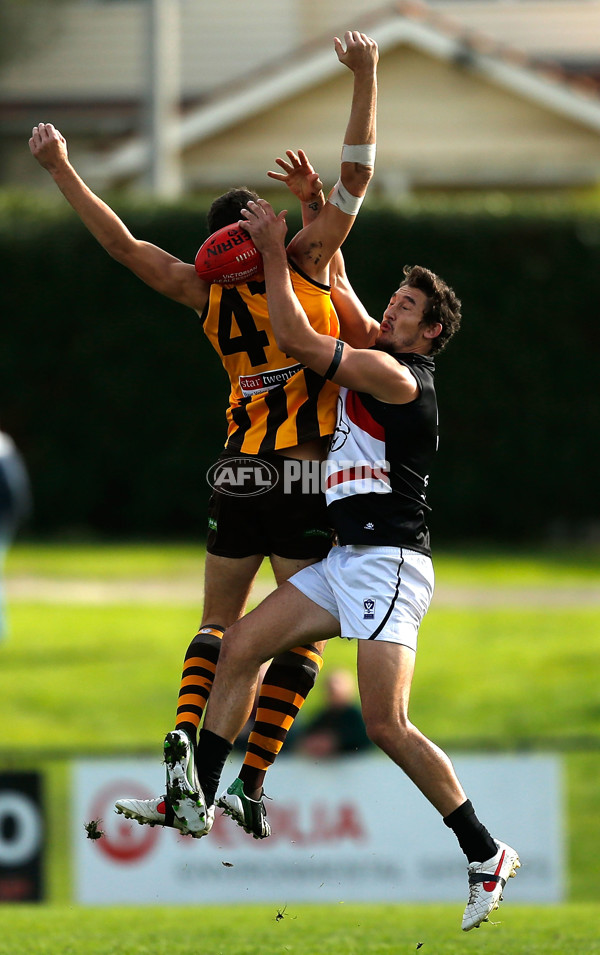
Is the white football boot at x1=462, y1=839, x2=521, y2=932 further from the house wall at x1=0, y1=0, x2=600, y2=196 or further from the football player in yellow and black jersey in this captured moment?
the house wall at x1=0, y1=0, x2=600, y2=196

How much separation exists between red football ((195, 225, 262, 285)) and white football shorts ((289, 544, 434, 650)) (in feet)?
3.95

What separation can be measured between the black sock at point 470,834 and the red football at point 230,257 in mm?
2359

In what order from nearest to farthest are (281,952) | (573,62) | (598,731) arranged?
(281,952) → (598,731) → (573,62)

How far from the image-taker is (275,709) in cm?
649

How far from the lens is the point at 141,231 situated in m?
19.1

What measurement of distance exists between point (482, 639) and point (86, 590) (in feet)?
15.4

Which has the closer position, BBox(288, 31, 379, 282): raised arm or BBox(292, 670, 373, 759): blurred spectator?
BBox(288, 31, 379, 282): raised arm

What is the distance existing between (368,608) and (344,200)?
1642mm

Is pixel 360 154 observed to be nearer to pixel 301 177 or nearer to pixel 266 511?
pixel 301 177

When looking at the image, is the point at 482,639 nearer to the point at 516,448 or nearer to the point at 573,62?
the point at 516,448

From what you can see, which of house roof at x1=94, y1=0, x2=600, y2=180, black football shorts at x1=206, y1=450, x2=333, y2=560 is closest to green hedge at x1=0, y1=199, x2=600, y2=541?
house roof at x1=94, y1=0, x2=600, y2=180

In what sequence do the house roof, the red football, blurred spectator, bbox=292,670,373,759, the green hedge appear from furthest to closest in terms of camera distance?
the house roof, the green hedge, blurred spectator, bbox=292,670,373,759, the red football

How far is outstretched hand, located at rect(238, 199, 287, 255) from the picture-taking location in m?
6.04

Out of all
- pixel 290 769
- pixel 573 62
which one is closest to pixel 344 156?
pixel 290 769
